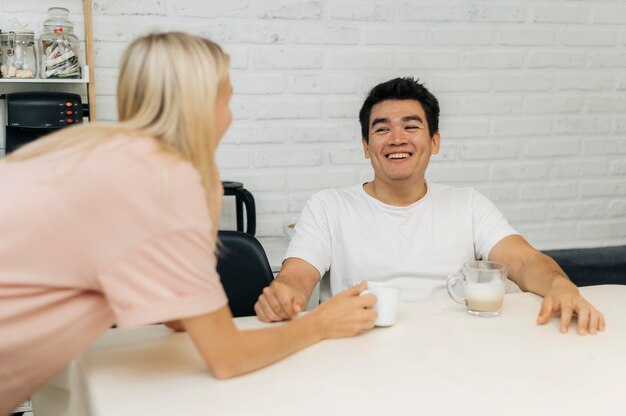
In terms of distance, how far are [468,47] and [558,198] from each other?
28.3 inches

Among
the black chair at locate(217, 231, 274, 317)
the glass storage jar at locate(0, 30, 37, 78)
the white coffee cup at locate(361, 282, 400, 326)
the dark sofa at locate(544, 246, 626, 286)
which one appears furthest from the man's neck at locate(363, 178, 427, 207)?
the glass storage jar at locate(0, 30, 37, 78)

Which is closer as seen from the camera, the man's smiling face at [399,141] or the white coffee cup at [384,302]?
the white coffee cup at [384,302]

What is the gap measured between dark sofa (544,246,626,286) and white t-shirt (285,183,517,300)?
2.50 feet

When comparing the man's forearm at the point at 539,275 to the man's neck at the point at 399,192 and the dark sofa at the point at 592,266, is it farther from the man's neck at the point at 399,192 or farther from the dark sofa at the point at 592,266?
the dark sofa at the point at 592,266

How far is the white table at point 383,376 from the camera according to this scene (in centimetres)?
102

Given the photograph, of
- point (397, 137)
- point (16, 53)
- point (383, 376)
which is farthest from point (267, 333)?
point (16, 53)

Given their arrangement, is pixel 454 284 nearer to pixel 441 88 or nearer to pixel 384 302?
pixel 384 302

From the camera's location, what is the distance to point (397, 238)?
6.27 feet

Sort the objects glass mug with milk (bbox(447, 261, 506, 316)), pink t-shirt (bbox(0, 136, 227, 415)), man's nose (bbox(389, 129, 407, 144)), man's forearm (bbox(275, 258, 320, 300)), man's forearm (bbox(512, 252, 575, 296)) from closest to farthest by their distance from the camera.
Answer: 1. pink t-shirt (bbox(0, 136, 227, 415))
2. glass mug with milk (bbox(447, 261, 506, 316))
3. man's forearm (bbox(512, 252, 575, 296))
4. man's forearm (bbox(275, 258, 320, 300))
5. man's nose (bbox(389, 129, 407, 144))

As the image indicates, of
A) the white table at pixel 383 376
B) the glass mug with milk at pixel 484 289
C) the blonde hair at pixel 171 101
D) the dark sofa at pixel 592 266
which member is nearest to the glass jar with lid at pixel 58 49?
the white table at pixel 383 376

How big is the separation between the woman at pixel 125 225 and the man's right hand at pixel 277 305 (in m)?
0.30

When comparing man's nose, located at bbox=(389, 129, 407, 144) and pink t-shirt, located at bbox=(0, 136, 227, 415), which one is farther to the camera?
man's nose, located at bbox=(389, 129, 407, 144)

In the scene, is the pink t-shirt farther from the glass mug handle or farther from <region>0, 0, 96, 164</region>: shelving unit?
<region>0, 0, 96, 164</region>: shelving unit

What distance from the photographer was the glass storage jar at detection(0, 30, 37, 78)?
222cm
